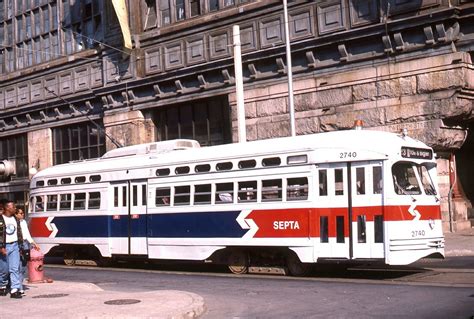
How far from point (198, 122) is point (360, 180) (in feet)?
49.1

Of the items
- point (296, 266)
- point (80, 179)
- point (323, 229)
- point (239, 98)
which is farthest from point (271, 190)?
point (80, 179)

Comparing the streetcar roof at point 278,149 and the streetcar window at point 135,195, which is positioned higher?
the streetcar roof at point 278,149

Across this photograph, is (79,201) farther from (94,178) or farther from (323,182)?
(323,182)

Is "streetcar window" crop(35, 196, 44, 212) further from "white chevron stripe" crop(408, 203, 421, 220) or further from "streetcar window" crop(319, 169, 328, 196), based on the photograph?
"white chevron stripe" crop(408, 203, 421, 220)

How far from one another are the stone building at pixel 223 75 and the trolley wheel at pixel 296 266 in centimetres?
810

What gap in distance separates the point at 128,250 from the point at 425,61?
10.7 metres

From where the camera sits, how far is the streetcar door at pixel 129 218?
59.0 feet

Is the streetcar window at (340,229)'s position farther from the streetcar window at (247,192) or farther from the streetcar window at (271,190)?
the streetcar window at (247,192)

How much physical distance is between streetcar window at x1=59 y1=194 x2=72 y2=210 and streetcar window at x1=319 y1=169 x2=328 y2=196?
29.6ft

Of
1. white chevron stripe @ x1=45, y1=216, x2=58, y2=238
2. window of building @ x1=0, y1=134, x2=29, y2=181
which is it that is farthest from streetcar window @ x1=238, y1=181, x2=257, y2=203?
window of building @ x1=0, y1=134, x2=29, y2=181

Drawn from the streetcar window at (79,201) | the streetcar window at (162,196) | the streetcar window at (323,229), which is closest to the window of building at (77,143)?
the streetcar window at (79,201)

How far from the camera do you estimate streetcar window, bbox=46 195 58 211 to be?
69.0 ft

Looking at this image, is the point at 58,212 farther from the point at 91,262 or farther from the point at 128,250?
the point at 128,250

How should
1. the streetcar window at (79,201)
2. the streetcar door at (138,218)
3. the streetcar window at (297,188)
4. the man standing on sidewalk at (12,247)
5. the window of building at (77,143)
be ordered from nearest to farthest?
1. the man standing on sidewalk at (12,247)
2. the streetcar window at (297,188)
3. the streetcar door at (138,218)
4. the streetcar window at (79,201)
5. the window of building at (77,143)
